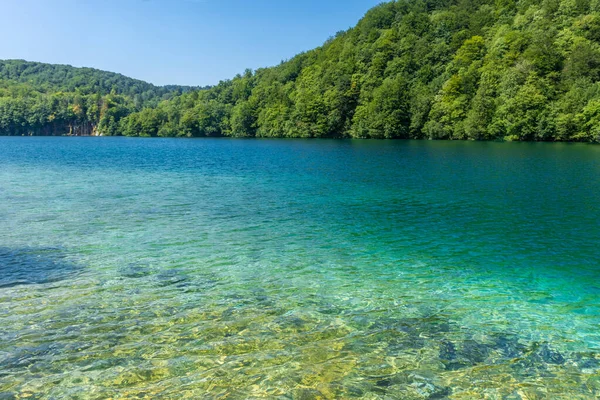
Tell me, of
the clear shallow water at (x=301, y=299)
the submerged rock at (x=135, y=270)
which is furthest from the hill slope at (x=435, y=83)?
the submerged rock at (x=135, y=270)

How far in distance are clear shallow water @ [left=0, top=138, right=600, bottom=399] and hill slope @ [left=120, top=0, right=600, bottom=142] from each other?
78728 millimetres

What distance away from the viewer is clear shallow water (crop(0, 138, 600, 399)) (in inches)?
309

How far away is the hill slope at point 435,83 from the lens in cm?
9362

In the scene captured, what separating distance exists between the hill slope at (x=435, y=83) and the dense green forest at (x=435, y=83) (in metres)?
0.34

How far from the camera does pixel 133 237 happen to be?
18.6m

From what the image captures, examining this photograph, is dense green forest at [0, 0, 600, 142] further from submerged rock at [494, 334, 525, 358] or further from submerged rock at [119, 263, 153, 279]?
submerged rock at [119, 263, 153, 279]

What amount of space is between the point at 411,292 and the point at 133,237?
12.5 meters

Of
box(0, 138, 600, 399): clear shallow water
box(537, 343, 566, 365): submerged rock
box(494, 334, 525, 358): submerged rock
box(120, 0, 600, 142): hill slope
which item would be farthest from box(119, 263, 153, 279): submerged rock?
box(120, 0, 600, 142): hill slope

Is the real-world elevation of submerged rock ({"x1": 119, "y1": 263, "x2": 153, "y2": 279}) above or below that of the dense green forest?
below

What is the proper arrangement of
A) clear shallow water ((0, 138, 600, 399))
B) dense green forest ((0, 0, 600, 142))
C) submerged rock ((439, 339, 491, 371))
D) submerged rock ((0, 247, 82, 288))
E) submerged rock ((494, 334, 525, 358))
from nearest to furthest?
clear shallow water ((0, 138, 600, 399)) < submerged rock ((439, 339, 491, 371)) < submerged rock ((494, 334, 525, 358)) < submerged rock ((0, 247, 82, 288)) < dense green forest ((0, 0, 600, 142))

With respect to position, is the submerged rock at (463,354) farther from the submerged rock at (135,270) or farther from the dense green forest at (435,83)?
the dense green forest at (435,83)

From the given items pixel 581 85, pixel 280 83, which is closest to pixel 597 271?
pixel 581 85

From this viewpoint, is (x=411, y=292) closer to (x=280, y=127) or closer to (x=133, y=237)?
(x=133, y=237)

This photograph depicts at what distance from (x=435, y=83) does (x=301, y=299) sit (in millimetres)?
122709
